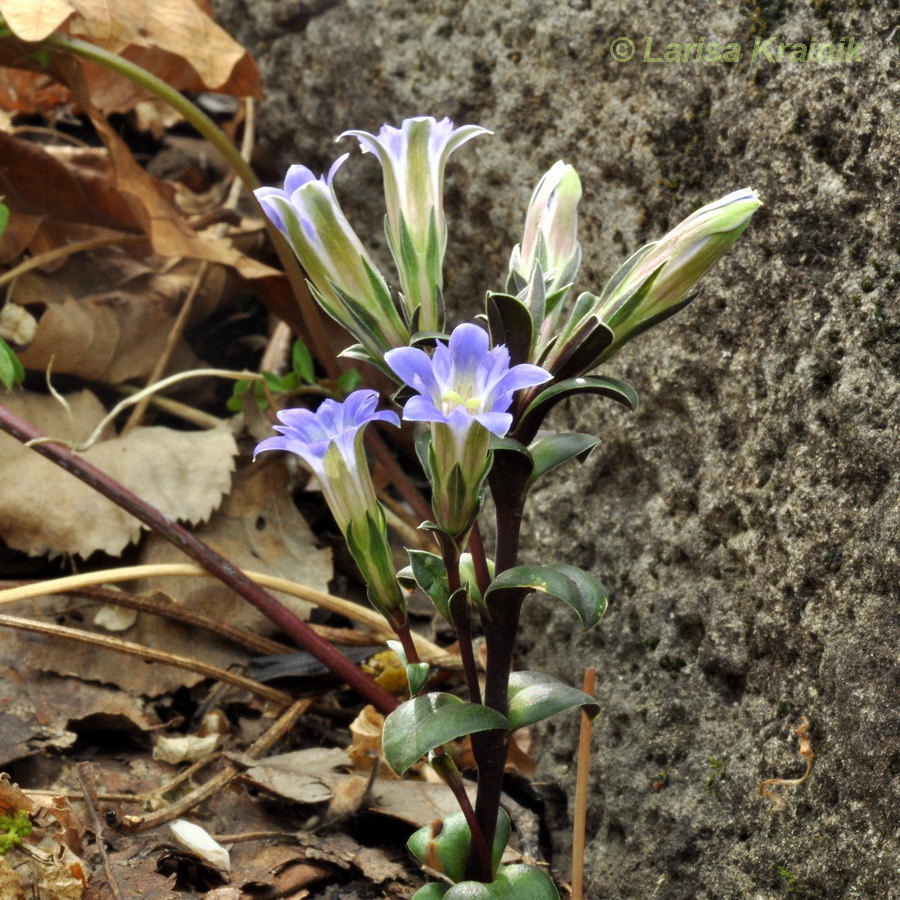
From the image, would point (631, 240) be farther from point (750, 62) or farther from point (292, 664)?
point (292, 664)

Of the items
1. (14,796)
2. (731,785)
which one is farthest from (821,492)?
(14,796)

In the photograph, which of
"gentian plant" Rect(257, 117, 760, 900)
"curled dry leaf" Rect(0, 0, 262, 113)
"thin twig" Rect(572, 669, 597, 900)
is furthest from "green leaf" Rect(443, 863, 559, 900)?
"curled dry leaf" Rect(0, 0, 262, 113)

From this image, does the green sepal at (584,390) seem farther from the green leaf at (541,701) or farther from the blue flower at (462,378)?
the green leaf at (541,701)

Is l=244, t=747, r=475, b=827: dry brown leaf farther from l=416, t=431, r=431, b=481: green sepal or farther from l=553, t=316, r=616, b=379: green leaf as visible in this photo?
l=553, t=316, r=616, b=379: green leaf

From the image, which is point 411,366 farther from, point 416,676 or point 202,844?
point 202,844

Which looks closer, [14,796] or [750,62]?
[14,796]

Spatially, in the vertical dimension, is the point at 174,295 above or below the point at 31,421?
above
